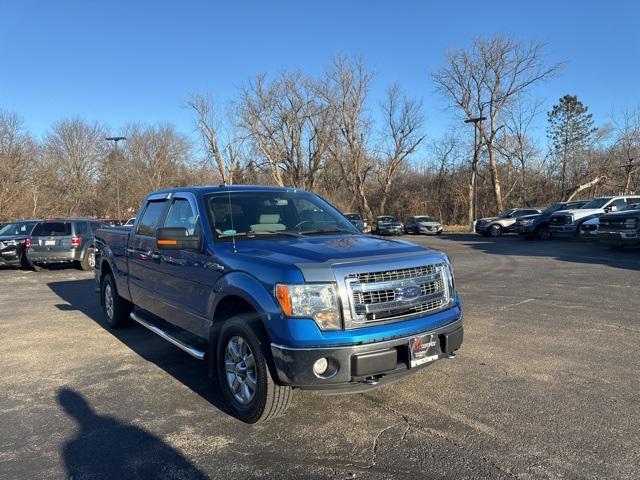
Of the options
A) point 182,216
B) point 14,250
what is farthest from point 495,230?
point 182,216

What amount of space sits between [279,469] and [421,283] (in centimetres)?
171

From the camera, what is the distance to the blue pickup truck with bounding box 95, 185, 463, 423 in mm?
3422

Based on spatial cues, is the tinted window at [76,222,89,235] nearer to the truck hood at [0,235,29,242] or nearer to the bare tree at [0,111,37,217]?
the truck hood at [0,235,29,242]

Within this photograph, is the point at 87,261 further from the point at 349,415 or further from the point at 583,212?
the point at 583,212

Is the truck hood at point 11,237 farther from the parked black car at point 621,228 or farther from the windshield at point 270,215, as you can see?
the parked black car at point 621,228

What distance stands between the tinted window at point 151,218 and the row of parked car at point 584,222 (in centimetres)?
1484

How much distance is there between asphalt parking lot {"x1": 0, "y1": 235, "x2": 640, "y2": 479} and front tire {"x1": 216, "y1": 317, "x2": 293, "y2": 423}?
152mm

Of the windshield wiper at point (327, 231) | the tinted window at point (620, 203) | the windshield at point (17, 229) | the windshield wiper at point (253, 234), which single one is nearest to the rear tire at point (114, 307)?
the windshield wiper at point (253, 234)

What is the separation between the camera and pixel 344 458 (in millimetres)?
3301

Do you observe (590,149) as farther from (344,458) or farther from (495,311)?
(344,458)

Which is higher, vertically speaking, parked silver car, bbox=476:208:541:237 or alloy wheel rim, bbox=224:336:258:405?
parked silver car, bbox=476:208:541:237

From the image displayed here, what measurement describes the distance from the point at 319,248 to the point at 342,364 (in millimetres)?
972

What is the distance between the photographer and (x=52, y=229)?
15.2 meters

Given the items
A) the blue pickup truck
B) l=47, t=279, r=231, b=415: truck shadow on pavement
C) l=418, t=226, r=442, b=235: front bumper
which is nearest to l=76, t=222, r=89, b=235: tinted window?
l=47, t=279, r=231, b=415: truck shadow on pavement
